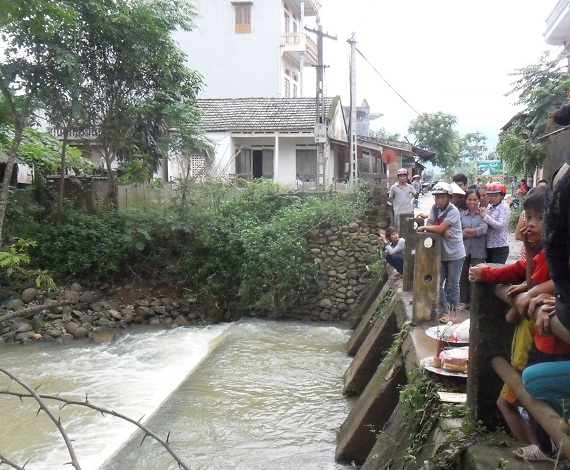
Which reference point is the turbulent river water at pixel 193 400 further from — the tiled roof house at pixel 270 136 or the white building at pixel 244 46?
the white building at pixel 244 46

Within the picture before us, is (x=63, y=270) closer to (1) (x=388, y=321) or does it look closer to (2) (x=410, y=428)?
(1) (x=388, y=321)

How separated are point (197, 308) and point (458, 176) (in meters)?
8.29

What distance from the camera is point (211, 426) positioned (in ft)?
24.0

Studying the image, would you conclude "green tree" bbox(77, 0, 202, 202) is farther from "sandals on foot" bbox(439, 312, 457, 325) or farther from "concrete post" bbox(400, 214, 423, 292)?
"sandals on foot" bbox(439, 312, 457, 325)

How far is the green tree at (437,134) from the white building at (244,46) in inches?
593

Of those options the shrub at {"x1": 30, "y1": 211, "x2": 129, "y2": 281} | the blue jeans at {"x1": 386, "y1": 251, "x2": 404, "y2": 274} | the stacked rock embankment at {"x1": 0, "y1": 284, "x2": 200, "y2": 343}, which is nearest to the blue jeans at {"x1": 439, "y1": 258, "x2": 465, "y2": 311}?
the blue jeans at {"x1": 386, "y1": 251, "x2": 404, "y2": 274}

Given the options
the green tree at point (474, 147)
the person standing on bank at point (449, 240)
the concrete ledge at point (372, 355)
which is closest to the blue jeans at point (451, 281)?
the person standing on bank at point (449, 240)

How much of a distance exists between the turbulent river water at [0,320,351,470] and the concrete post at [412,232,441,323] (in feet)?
6.23

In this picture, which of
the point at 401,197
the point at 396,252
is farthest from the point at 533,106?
the point at 396,252

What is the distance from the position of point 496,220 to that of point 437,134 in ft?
115

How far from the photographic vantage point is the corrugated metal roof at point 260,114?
859 inches

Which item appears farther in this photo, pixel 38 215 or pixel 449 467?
pixel 38 215

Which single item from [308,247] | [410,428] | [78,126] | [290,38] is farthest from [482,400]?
[290,38]

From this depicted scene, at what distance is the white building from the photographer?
27.9 metres
